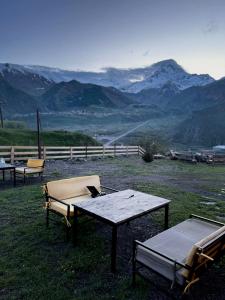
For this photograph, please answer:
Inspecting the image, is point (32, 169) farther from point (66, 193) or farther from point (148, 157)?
point (148, 157)

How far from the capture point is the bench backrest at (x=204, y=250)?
92.7 inches

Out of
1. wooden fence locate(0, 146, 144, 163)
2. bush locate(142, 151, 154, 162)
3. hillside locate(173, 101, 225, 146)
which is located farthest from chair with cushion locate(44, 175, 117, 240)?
hillside locate(173, 101, 225, 146)

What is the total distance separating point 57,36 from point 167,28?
1261 cm

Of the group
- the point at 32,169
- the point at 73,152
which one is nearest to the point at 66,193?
the point at 32,169

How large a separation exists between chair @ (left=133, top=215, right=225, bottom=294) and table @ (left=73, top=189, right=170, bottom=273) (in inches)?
17.3

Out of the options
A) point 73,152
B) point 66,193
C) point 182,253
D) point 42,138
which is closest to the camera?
point 182,253

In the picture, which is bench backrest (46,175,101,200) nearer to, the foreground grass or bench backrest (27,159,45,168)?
the foreground grass

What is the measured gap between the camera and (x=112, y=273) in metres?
3.29

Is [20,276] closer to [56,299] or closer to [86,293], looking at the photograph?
[56,299]

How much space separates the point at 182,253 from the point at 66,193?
2622 millimetres

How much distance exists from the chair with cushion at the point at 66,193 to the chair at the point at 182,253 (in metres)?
1.63

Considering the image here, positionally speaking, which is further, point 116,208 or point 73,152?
point 73,152

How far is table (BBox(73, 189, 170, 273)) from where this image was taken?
3301 millimetres

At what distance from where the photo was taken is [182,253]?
2.79 metres
